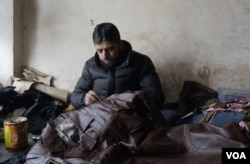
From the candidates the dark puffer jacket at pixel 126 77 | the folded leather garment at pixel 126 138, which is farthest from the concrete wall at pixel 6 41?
the folded leather garment at pixel 126 138

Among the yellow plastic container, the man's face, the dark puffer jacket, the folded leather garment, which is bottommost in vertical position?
the yellow plastic container

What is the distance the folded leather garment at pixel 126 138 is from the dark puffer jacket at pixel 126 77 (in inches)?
19.8

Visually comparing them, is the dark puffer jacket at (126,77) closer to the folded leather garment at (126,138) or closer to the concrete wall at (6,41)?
the folded leather garment at (126,138)

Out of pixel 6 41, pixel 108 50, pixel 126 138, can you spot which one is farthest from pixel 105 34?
pixel 6 41

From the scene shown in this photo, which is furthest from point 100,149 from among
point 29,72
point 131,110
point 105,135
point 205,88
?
point 29,72

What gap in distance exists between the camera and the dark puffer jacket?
203 cm

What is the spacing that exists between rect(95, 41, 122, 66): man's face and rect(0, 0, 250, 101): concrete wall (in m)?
0.43

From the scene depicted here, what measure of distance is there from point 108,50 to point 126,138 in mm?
748

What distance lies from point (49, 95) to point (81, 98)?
71cm

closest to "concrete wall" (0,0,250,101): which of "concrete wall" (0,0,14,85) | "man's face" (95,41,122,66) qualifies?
"concrete wall" (0,0,14,85)

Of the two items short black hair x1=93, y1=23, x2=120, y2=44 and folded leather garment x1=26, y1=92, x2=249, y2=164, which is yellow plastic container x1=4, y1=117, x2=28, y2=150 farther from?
short black hair x1=93, y1=23, x2=120, y2=44

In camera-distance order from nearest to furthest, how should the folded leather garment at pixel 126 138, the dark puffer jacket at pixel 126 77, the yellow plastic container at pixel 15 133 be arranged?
the folded leather garment at pixel 126 138, the yellow plastic container at pixel 15 133, the dark puffer jacket at pixel 126 77

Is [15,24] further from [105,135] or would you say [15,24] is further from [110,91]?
[105,135]

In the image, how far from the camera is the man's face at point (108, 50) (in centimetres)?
194
